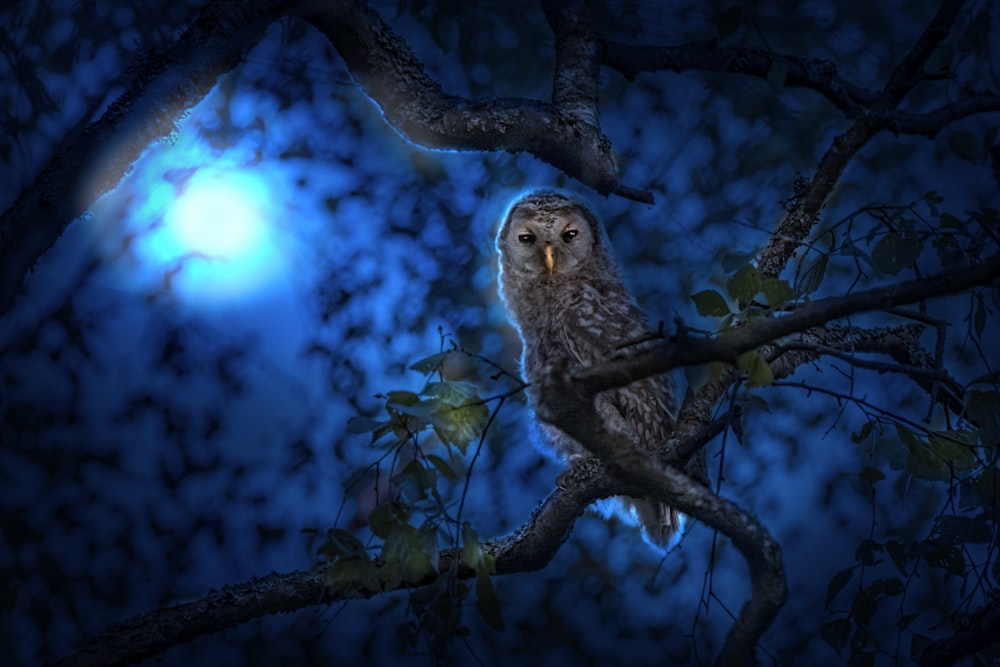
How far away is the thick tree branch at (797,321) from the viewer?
Answer: 35.8 inches

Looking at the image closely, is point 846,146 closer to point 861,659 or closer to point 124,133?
point 861,659

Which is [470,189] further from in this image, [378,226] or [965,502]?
[965,502]

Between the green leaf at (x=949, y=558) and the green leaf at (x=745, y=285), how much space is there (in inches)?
20.5

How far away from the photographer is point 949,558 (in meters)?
1.23

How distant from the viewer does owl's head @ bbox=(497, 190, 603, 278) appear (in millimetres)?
1902

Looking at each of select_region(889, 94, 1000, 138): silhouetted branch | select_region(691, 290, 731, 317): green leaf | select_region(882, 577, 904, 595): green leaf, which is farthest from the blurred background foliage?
select_region(691, 290, 731, 317): green leaf

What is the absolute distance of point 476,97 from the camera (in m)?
1.53

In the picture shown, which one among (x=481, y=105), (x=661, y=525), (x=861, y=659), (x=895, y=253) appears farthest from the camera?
(x=661, y=525)

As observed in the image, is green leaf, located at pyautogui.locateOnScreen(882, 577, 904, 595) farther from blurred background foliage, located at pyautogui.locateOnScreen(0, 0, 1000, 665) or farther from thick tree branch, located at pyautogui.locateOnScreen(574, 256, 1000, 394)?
thick tree branch, located at pyautogui.locateOnScreen(574, 256, 1000, 394)

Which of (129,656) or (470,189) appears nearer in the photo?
(129,656)

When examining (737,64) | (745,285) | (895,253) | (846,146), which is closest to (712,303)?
(745,285)

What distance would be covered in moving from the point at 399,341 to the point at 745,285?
0.64 meters

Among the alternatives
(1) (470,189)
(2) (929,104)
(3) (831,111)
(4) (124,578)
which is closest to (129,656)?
(4) (124,578)

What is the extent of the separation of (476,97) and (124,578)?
1061mm
